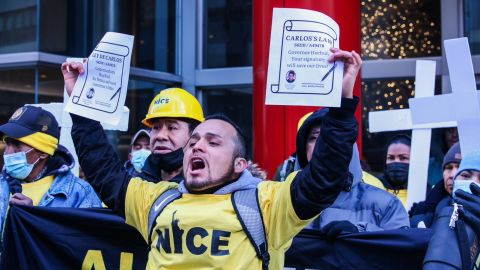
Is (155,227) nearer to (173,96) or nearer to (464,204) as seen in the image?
(464,204)

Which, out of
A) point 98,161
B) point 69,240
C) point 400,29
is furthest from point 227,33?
point 98,161

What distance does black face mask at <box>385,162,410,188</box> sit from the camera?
5.73 meters

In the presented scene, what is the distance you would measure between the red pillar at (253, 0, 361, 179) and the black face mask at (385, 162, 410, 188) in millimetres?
688

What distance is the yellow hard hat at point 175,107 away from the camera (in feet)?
13.4

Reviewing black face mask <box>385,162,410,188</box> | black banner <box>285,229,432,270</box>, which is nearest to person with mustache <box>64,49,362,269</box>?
black banner <box>285,229,432,270</box>

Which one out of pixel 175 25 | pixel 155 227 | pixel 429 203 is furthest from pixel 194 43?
pixel 155 227

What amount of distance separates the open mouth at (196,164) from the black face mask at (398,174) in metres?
3.20

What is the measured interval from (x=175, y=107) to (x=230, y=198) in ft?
4.71

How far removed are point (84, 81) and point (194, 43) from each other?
7.06m

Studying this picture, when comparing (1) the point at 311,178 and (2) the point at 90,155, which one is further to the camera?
(2) the point at 90,155

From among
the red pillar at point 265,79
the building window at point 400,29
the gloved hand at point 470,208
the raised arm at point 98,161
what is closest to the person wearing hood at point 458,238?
the gloved hand at point 470,208

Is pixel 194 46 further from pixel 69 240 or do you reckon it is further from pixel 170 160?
pixel 69 240

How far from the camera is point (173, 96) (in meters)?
4.20

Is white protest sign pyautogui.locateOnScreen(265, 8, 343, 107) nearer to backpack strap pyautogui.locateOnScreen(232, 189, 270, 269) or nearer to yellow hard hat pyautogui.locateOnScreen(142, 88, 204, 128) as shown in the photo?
backpack strap pyautogui.locateOnScreen(232, 189, 270, 269)
